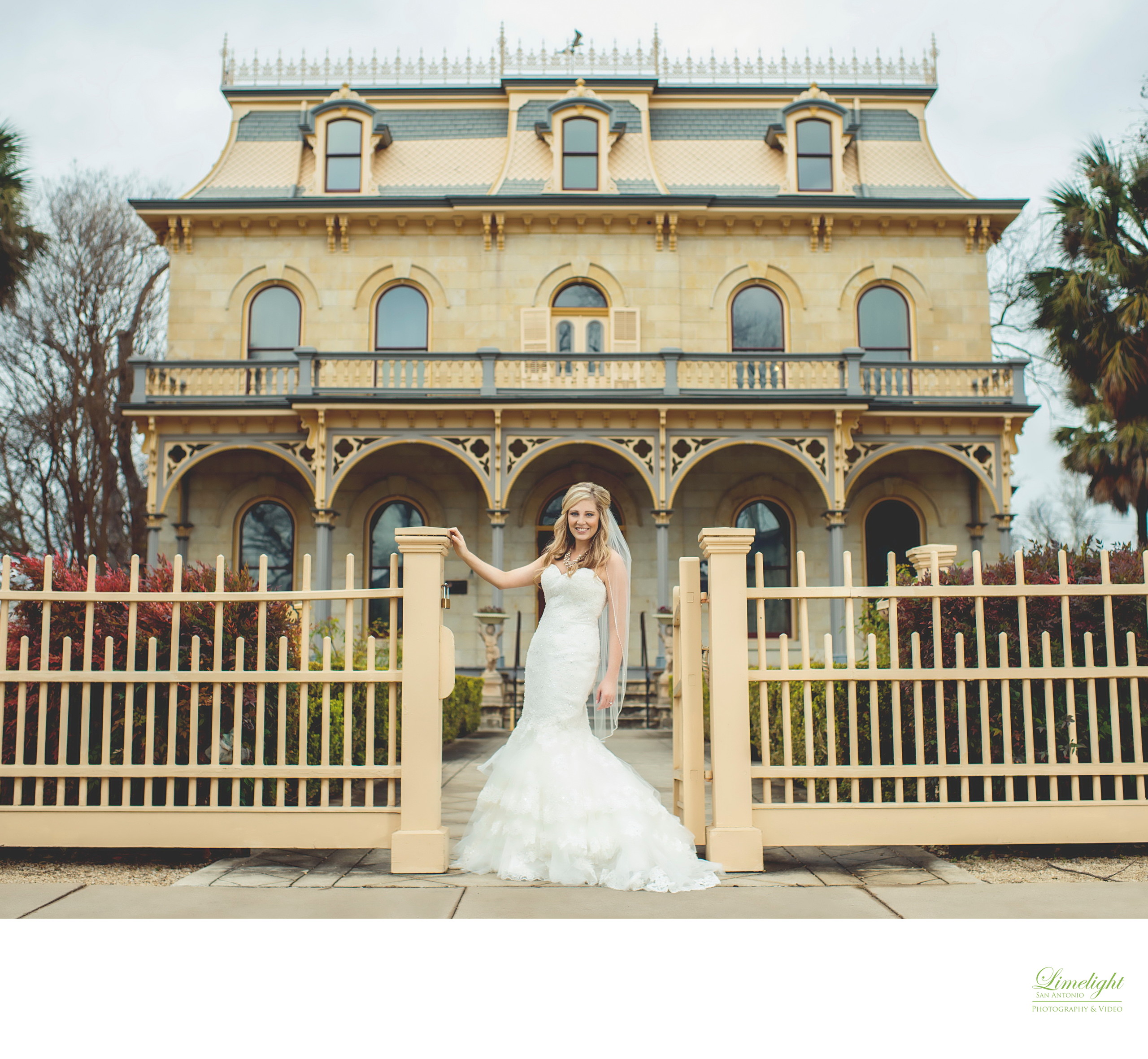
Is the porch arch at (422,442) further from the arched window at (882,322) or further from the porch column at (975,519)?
the porch column at (975,519)

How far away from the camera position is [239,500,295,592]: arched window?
18.2 m

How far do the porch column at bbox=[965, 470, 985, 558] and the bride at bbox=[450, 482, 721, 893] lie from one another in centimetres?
1417

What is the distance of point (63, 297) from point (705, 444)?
18.6 metres

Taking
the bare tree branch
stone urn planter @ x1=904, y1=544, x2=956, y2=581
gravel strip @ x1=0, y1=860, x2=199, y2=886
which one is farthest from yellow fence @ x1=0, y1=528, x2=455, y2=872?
the bare tree branch

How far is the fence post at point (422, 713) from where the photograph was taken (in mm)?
4750

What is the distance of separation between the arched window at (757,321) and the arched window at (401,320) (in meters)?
6.02

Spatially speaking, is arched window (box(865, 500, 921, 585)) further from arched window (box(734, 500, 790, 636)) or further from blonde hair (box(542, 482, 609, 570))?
blonde hair (box(542, 482, 609, 570))

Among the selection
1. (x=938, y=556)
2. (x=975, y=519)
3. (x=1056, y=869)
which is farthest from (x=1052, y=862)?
(x=975, y=519)

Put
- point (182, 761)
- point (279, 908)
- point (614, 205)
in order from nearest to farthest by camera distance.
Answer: point (279, 908), point (182, 761), point (614, 205)

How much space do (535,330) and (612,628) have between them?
43.1 feet

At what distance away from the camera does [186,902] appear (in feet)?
13.7

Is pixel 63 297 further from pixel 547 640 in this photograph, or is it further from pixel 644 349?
pixel 547 640

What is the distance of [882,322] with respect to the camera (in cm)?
1862

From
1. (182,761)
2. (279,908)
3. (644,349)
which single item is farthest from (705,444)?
(279,908)
